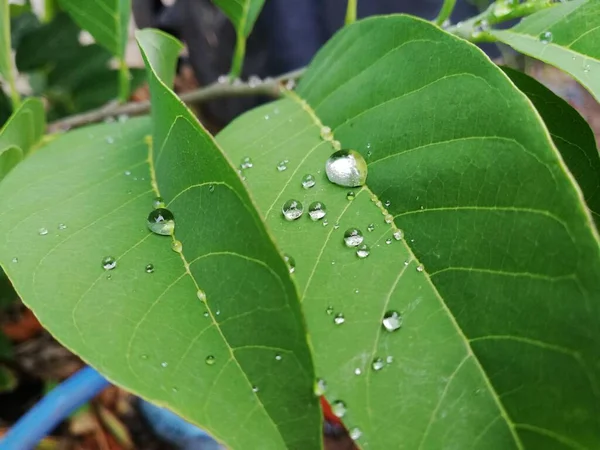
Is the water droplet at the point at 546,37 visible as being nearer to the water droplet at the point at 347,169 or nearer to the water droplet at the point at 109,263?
the water droplet at the point at 347,169

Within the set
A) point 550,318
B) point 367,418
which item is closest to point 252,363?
point 367,418

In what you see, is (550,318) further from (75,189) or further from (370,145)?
(75,189)

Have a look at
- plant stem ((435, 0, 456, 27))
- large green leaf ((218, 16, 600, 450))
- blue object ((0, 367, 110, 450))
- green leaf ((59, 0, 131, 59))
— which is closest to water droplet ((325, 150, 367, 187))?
large green leaf ((218, 16, 600, 450))

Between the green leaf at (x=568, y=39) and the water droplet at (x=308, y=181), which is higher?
the green leaf at (x=568, y=39)

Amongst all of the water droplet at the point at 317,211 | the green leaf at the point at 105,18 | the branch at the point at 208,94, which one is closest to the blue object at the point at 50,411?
the branch at the point at 208,94

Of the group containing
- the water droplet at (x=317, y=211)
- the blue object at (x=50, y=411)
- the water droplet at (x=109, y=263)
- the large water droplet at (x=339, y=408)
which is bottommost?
the blue object at (x=50, y=411)

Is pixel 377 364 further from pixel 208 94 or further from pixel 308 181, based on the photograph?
pixel 208 94
